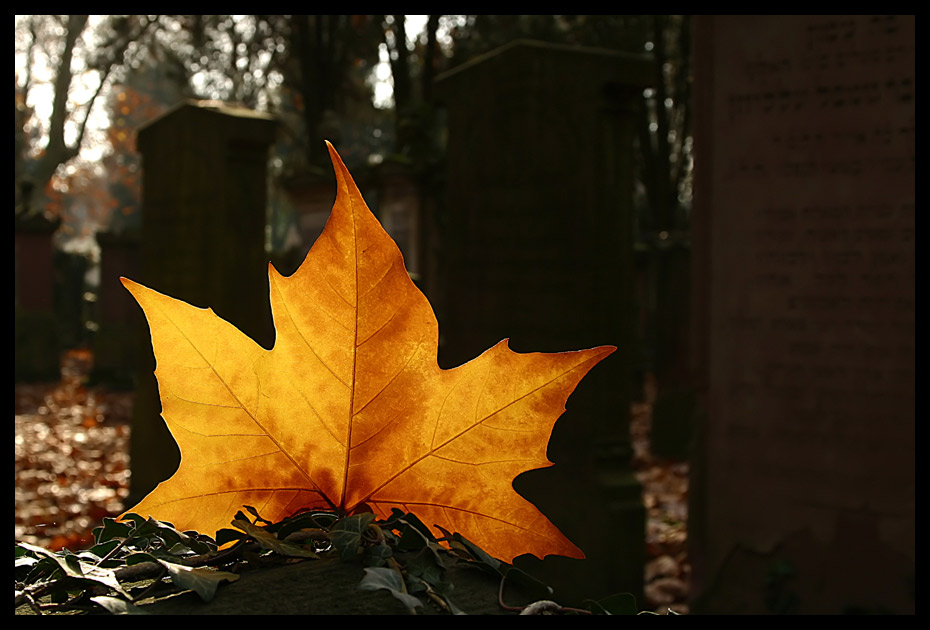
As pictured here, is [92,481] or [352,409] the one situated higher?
[352,409]

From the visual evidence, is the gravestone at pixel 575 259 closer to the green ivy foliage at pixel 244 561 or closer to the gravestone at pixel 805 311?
the gravestone at pixel 805 311

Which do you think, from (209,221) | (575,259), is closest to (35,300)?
(209,221)

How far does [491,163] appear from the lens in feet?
13.9

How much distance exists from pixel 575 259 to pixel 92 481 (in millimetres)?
4562

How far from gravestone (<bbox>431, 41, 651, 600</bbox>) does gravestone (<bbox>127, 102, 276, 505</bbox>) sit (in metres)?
1.68

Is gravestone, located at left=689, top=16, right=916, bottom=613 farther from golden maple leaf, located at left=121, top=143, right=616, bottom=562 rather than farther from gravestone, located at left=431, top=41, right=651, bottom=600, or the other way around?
golden maple leaf, located at left=121, top=143, right=616, bottom=562

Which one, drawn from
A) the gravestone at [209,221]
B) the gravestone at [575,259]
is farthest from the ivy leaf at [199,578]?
the gravestone at [209,221]

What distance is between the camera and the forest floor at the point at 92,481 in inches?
190

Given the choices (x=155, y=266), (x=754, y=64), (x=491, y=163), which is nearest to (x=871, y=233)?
(x=754, y=64)

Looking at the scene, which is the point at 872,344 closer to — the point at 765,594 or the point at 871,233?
the point at 871,233

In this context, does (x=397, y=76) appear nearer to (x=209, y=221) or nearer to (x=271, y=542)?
(x=209, y=221)

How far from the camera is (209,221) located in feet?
16.8

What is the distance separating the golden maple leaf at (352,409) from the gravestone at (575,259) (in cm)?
319

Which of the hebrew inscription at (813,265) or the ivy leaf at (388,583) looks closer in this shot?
the ivy leaf at (388,583)
